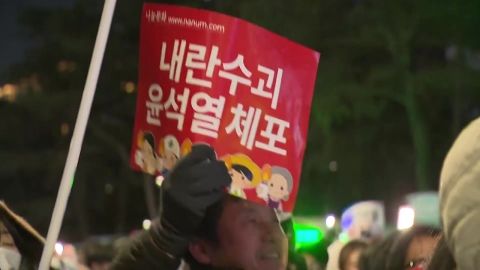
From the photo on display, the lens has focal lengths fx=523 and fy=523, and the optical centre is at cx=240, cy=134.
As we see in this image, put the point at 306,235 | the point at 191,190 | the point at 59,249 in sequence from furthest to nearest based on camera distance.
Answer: the point at 59,249
the point at 306,235
the point at 191,190

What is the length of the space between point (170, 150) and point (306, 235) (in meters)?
0.33

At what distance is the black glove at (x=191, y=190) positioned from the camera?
89 cm

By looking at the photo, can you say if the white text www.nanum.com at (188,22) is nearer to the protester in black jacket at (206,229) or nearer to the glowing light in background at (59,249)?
the protester in black jacket at (206,229)

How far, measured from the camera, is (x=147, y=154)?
934 mm

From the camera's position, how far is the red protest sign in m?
0.90

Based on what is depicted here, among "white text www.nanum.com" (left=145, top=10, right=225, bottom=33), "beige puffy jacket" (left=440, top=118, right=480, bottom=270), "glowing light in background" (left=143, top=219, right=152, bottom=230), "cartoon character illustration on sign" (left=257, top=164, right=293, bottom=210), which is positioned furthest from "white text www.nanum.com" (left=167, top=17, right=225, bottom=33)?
"beige puffy jacket" (left=440, top=118, right=480, bottom=270)

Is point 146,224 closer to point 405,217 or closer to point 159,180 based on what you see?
point 159,180

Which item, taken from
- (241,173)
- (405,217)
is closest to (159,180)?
(241,173)

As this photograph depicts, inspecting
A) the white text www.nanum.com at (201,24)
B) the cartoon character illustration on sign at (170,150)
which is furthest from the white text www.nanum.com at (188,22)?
the cartoon character illustration on sign at (170,150)

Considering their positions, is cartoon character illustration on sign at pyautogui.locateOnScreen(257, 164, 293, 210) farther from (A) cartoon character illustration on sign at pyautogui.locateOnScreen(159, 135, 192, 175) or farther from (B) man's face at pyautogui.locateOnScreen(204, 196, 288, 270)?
(A) cartoon character illustration on sign at pyautogui.locateOnScreen(159, 135, 192, 175)

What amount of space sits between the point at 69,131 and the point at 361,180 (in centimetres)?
72

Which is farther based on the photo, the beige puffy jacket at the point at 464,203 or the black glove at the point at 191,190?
the black glove at the point at 191,190

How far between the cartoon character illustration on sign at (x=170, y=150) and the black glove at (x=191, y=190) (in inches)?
0.5

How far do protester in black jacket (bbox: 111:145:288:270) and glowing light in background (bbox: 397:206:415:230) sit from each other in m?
0.32
